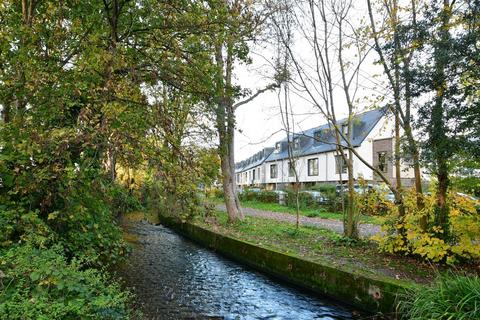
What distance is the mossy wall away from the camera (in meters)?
5.95

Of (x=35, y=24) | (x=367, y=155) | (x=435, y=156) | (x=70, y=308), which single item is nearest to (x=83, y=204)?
(x=70, y=308)

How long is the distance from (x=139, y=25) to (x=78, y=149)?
2.98 meters

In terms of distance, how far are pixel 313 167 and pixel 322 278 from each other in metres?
30.2

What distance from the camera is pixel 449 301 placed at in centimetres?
430

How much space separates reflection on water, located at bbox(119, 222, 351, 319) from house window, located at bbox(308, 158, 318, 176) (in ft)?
86.5

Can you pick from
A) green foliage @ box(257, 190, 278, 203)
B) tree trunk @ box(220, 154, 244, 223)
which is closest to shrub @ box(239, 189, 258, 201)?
green foliage @ box(257, 190, 278, 203)

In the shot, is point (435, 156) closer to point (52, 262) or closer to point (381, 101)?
point (381, 101)

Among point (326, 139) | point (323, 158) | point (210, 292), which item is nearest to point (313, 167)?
point (323, 158)

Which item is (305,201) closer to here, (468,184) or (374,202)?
(374,202)

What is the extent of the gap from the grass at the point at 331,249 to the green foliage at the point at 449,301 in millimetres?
1512

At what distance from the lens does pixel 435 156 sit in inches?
227

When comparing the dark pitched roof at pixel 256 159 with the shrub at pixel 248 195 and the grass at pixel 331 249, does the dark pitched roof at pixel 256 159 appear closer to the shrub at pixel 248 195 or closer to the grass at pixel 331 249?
the shrub at pixel 248 195

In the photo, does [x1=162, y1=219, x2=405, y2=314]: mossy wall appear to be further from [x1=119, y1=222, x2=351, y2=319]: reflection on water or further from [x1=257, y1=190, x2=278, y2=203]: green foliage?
[x1=257, y1=190, x2=278, y2=203]: green foliage

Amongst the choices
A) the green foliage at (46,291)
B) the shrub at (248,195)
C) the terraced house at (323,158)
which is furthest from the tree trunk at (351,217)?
the shrub at (248,195)
